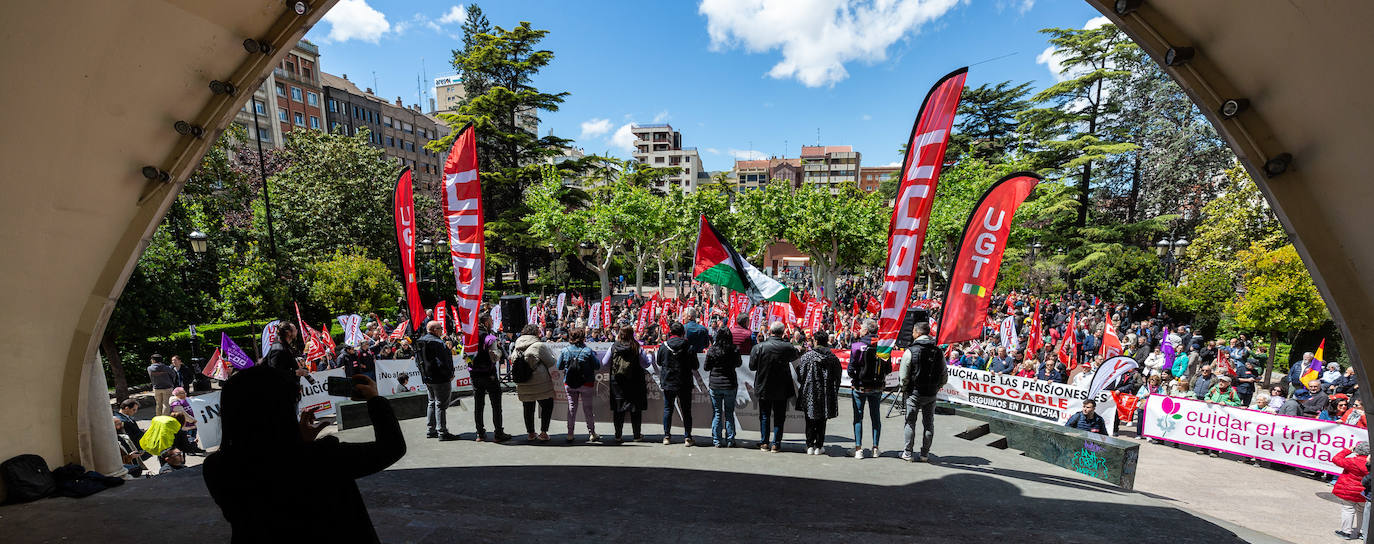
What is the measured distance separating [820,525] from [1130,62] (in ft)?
111

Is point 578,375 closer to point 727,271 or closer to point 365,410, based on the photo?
point 727,271

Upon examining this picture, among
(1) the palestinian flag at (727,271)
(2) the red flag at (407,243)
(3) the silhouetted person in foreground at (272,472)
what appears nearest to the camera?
(3) the silhouetted person in foreground at (272,472)

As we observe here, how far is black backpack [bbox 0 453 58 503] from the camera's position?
4.16 meters

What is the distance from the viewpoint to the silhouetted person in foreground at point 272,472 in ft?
5.76

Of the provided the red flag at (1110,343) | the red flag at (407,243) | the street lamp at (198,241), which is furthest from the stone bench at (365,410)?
the red flag at (1110,343)

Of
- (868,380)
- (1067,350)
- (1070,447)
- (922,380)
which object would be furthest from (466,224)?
(1067,350)

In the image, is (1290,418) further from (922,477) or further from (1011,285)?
(1011,285)

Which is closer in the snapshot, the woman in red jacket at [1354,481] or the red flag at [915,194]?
the woman in red jacket at [1354,481]

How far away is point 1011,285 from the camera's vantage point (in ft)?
90.9

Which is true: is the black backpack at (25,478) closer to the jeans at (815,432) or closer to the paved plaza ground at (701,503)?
the paved plaza ground at (701,503)

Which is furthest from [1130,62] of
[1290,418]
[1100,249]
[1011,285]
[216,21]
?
[216,21]

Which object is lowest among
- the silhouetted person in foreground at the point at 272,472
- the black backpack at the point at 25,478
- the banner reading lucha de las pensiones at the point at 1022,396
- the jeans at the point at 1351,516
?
the jeans at the point at 1351,516

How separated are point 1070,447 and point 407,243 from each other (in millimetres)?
9096

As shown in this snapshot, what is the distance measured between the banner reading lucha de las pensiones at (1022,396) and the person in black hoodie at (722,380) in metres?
5.41
